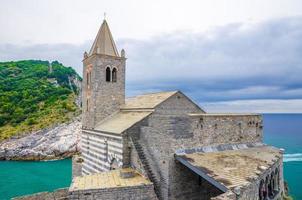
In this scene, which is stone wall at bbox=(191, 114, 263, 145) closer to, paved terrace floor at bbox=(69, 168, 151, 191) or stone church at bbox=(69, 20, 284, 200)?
stone church at bbox=(69, 20, 284, 200)

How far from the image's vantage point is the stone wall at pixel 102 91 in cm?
2498

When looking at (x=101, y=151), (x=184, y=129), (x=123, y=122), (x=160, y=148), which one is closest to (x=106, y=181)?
(x=160, y=148)

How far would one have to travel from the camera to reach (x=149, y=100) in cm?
2238

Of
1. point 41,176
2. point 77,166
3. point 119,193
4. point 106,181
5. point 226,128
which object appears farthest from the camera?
point 41,176

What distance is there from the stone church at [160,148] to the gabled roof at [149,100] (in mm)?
73

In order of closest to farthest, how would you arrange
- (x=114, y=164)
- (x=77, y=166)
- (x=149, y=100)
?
(x=114, y=164), (x=149, y=100), (x=77, y=166)

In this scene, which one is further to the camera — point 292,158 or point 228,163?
point 292,158

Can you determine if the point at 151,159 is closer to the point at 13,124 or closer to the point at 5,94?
the point at 13,124

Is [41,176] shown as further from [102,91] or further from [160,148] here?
[160,148]

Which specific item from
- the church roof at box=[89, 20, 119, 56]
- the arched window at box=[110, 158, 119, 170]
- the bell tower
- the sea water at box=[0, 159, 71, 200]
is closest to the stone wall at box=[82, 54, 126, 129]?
the bell tower

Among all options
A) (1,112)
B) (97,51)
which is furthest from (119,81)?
(1,112)

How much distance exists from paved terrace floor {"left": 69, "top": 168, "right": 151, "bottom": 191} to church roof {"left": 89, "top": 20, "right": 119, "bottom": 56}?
12.1 m

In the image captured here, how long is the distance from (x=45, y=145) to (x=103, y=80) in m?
34.2

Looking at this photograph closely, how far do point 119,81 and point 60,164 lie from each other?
2696cm
